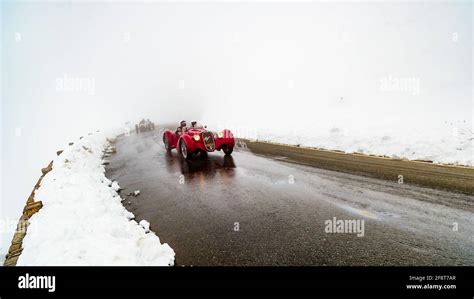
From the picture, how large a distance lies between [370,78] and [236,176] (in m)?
29.7

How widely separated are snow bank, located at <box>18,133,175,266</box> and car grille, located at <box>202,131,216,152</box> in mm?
5053

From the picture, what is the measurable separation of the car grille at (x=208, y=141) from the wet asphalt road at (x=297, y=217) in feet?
7.80

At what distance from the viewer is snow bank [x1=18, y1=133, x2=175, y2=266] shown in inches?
112

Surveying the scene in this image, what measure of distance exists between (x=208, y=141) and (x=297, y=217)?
618 cm

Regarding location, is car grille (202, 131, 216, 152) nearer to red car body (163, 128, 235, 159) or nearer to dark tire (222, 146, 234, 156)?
red car body (163, 128, 235, 159)

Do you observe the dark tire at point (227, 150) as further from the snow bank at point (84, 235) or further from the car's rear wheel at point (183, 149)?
the snow bank at point (84, 235)

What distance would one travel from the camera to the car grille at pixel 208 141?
384 inches

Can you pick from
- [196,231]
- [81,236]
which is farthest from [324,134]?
[81,236]
